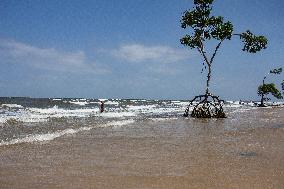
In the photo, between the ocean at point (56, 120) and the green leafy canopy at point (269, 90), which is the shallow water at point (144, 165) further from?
the green leafy canopy at point (269, 90)

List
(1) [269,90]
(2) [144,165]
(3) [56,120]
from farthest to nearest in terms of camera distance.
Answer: (1) [269,90], (3) [56,120], (2) [144,165]

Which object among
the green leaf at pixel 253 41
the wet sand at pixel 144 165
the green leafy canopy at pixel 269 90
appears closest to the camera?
the wet sand at pixel 144 165

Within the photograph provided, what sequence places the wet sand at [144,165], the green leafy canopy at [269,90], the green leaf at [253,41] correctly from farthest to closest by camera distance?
1. the green leafy canopy at [269,90]
2. the green leaf at [253,41]
3. the wet sand at [144,165]

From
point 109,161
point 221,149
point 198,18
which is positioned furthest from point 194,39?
point 109,161

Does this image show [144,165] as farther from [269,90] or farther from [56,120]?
[269,90]

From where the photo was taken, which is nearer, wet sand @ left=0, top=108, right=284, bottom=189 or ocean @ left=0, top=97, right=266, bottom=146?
wet sand @ left=0, top=108, right=284, bottom=189

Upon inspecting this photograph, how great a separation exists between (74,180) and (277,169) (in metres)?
3.18

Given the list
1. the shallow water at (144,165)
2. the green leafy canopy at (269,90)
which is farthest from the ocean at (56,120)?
the green leafy canopy at (269,90)

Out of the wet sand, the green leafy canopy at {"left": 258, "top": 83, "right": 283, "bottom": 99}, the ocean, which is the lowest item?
the ocean

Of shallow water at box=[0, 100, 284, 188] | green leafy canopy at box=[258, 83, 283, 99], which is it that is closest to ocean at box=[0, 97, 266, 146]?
shallow water at box=[0, 100, 284, 188]

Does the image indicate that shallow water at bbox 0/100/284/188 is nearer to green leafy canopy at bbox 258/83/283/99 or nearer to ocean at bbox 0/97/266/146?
ocean at bbox 0/97/266/146

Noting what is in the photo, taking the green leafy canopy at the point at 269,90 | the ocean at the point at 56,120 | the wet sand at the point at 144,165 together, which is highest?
the green leafy canopy at the point at 269,90

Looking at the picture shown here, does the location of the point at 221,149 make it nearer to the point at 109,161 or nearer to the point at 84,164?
the point at 109,161

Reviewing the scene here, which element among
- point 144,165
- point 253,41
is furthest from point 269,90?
point 144,165
